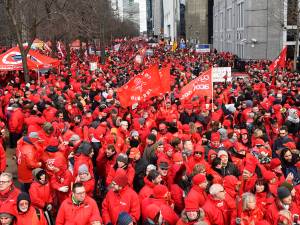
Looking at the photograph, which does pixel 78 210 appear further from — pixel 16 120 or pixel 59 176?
pixel 16 120

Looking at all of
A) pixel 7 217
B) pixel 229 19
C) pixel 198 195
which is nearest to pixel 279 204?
pixel 198 195

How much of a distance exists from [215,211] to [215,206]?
0.21 feet

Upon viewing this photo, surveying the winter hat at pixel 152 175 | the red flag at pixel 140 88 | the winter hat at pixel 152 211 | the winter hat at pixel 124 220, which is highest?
the red flag at pixel 140 88

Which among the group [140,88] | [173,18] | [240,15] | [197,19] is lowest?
[140,88]

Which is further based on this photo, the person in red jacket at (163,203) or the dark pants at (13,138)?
the dark pants at (13,138)

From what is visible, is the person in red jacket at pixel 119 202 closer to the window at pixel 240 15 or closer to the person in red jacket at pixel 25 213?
→ the person in red jacket at pixel 25 213

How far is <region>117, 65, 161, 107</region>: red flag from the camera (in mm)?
12570

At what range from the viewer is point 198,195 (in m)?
5.82

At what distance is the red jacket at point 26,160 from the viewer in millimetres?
7926

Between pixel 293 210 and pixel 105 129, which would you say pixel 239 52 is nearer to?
pixel 105 129

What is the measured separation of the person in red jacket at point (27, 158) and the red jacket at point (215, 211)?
343 cm

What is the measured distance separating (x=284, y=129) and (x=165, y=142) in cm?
235

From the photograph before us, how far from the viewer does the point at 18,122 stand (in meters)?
12.3

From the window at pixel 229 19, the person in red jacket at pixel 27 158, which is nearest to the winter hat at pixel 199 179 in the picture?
the person in red jacket at pixel 27 158
